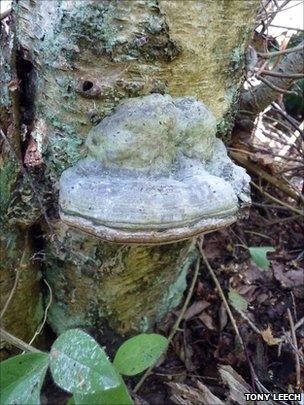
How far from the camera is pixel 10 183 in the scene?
1.32m

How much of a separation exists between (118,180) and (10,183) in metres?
0.42

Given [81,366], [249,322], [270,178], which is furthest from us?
[270,178]

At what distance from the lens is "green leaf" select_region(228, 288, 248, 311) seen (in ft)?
5.98

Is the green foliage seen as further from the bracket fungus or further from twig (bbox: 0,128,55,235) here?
twig (bbox: 0,128,55,235)

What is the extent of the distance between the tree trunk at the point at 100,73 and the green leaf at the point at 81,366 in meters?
0.41

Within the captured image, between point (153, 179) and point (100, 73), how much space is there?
269 mm

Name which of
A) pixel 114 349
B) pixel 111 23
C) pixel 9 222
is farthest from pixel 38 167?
pixel 114 349

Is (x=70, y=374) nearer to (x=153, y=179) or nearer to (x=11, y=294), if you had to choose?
(x=153, y=179)

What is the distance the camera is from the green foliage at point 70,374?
3.05 feet

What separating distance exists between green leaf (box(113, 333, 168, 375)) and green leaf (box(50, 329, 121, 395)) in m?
0.24

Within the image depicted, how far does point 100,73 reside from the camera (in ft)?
3.53

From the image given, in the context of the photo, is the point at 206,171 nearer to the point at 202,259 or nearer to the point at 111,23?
the point at 111,23

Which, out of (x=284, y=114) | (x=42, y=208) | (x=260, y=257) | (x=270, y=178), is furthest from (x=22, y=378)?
(x=284, y=114)

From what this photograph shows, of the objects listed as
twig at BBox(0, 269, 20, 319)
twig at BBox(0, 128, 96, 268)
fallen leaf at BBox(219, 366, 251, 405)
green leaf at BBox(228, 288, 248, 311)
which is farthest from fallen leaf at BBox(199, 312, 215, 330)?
twig at BBox(0, 269, 20, 319)
